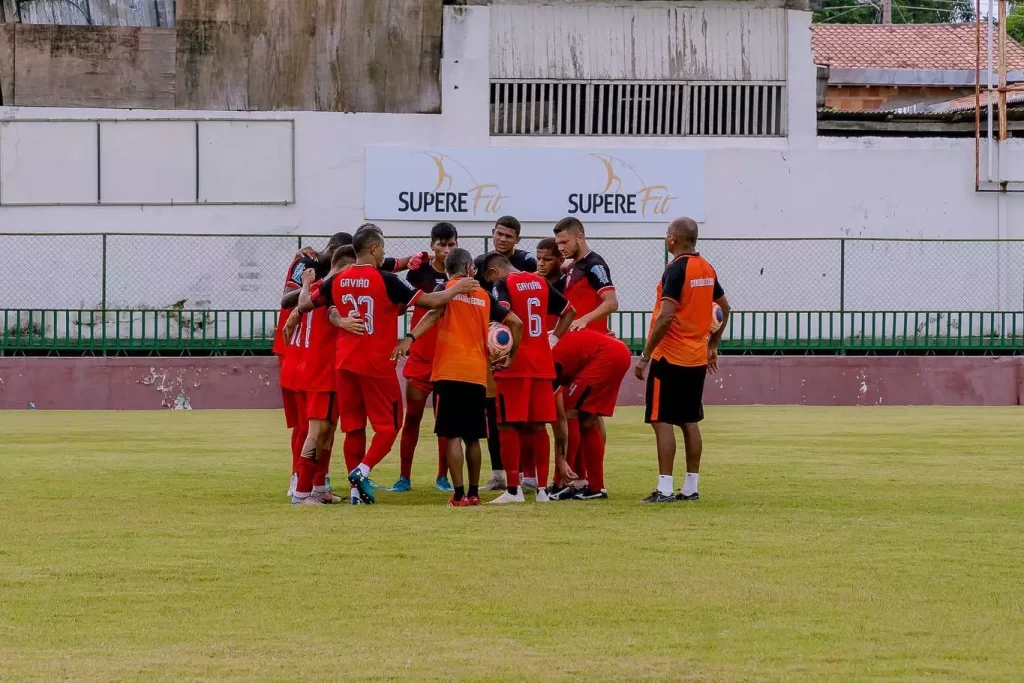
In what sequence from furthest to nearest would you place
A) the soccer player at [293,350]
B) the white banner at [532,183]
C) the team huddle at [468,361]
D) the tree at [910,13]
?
1. the tree at [910,13]
2. the white banner at [532,183]
3. the soccer player at [293,350]
4. the team huddle at [468,361]

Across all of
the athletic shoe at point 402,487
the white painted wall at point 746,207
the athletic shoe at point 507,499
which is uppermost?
the white painted wall at point 746,207

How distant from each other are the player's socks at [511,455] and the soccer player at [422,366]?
809 mm

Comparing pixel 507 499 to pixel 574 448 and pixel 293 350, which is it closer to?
pixel 574 448

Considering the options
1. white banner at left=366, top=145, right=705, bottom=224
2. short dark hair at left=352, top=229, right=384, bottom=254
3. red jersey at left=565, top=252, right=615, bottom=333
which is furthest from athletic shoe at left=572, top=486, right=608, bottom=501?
white banner at left=366, top=145, right=705, bottom=224

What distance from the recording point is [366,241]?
10.2 metres

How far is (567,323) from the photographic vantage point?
1075 cm

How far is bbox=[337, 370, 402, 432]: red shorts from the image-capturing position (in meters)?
10.3

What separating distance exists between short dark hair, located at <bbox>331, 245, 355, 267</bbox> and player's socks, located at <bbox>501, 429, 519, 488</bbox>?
5.14 feet

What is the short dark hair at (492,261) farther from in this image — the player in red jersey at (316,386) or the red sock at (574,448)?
the red sock at (574,448)

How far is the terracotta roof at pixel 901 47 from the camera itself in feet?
156

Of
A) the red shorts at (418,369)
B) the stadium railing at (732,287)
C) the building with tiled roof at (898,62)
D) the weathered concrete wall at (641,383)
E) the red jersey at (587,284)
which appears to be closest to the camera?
the red jersey at (587,284)

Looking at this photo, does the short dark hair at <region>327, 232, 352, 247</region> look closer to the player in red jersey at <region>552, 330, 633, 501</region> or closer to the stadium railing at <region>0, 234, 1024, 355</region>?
the player in red jersey at <region>552, 330, 633, 501</region>

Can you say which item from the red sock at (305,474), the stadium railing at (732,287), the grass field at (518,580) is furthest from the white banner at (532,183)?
the red sock at (305,474)

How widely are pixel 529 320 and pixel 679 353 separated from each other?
3.41 feet
